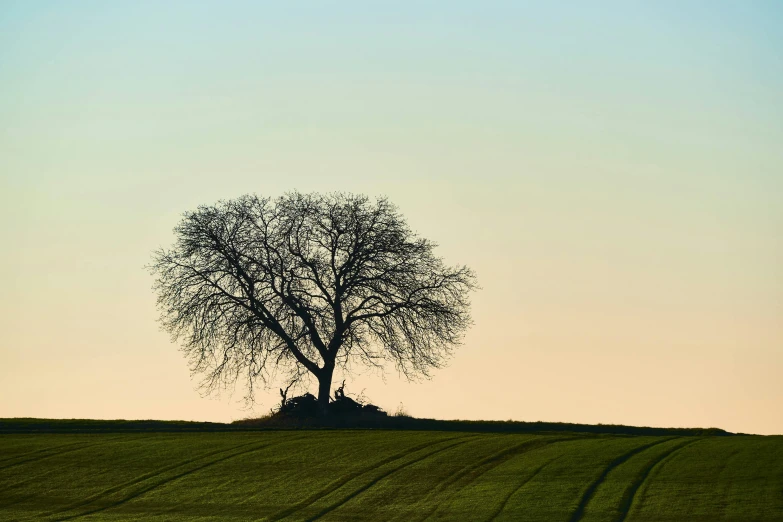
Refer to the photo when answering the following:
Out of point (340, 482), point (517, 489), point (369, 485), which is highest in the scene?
point (340, 482)

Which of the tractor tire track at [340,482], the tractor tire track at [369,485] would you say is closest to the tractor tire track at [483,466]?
the tractor tire track at [369,485]

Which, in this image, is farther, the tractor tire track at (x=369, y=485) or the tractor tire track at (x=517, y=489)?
the tractor tire track at (x=369, y=485)

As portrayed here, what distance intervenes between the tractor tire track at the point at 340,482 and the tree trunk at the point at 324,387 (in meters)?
10.5

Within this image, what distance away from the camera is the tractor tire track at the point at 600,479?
3484cm

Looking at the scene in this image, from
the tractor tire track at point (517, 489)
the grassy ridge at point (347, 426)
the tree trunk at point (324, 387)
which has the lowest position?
the tractor tire track at point (517, 489)

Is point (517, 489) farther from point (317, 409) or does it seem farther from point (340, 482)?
point (317, 409)

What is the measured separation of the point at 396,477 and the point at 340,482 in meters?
1.93

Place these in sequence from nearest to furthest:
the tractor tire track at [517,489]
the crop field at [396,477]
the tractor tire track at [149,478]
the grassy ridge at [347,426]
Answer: the tractor tire track at [517,489]
the crop field at [396,477]
the tractor tire track at [149,478]
the grassy ridge at [347,426]

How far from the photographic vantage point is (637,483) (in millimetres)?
38688

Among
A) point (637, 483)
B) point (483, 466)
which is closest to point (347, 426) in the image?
point (483, 466)

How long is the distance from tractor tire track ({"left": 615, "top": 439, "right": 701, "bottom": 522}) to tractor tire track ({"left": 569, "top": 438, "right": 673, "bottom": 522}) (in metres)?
1.03

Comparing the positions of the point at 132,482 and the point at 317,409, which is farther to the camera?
the point at 317,409

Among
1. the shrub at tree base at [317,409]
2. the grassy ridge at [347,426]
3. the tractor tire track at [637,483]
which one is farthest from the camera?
the shrub at tree base at [317,409]

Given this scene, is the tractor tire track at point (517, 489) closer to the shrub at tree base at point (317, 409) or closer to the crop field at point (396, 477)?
the crop field at point (396, 477)
